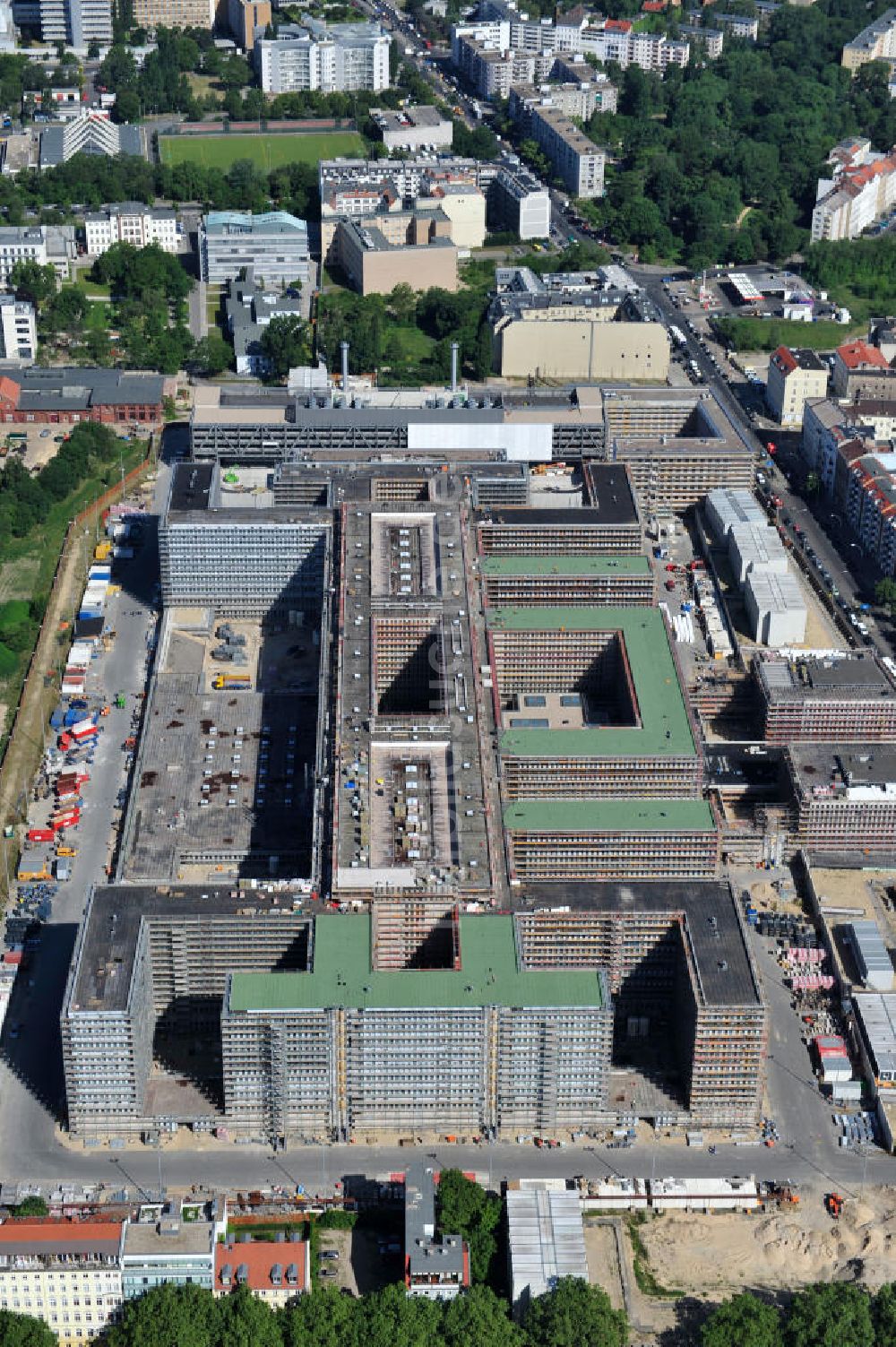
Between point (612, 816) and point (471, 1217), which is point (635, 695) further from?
point (471, 1217)

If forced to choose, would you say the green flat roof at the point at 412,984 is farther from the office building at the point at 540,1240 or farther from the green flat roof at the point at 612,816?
the green flat roof at the point at 612,816

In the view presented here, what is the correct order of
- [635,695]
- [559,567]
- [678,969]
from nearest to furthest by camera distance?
[678,969]
[635,695]
[559,567]

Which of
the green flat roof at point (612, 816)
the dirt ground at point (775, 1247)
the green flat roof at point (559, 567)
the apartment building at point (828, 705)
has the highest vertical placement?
the green flat roof at point (612, 816)

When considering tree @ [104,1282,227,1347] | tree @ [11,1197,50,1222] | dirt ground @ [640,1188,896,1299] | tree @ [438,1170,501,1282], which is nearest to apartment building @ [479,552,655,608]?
dirt ground @ [640,1188,896,1299]

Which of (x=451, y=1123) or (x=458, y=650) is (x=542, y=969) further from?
(x=458, y=650)

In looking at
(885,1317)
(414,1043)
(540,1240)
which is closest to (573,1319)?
(540,1240)

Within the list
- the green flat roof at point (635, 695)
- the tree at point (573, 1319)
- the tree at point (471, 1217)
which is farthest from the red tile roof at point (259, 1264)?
the green flat roof at point (635, 695)

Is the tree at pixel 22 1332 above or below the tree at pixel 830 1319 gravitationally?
below

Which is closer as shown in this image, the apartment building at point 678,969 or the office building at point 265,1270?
the office building at point 265,1270
